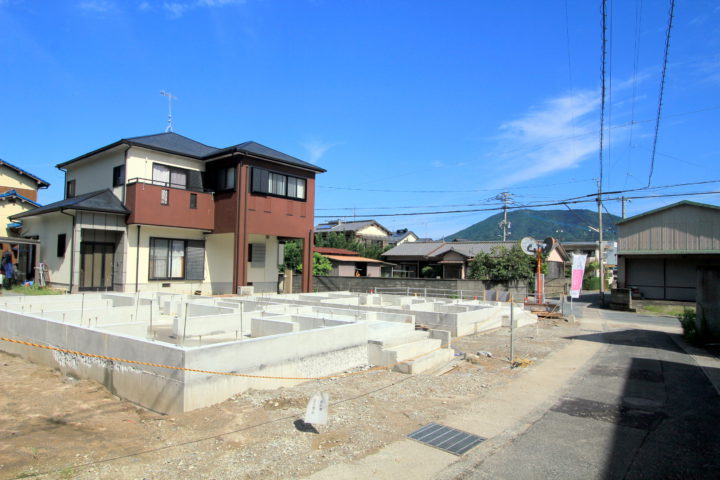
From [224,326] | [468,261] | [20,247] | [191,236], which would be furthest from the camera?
[468,261]

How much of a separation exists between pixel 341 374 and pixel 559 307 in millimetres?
13165

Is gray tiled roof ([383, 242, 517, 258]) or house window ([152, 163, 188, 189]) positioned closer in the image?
house window ([152, 163, 188, 189])

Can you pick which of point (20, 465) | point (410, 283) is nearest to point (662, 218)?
point (410, 283)

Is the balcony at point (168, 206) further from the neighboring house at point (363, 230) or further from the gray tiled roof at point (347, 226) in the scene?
the gray tiled roof at point (347, 226)

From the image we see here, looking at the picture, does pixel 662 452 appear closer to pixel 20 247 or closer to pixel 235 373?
pixel 235 373

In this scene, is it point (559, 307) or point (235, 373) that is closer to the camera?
point (235, 373)

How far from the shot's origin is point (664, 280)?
2478 cm

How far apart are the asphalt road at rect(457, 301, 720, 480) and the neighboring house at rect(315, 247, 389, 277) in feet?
72.0

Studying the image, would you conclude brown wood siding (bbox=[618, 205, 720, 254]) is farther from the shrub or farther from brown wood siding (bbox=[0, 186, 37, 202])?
brown wood siding (bbox=[0, 186, 37, 202])

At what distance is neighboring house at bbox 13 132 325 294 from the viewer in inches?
679

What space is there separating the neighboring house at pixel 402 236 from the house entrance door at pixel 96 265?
43075 millimetres

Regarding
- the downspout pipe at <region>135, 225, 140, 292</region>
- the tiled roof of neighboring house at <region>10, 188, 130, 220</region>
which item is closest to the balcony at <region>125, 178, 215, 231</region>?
the tiled roof of neighboring house at <region>10, 188, 130, 220</region>

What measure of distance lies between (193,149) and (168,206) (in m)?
3.84

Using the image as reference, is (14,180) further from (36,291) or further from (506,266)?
(506,266)
